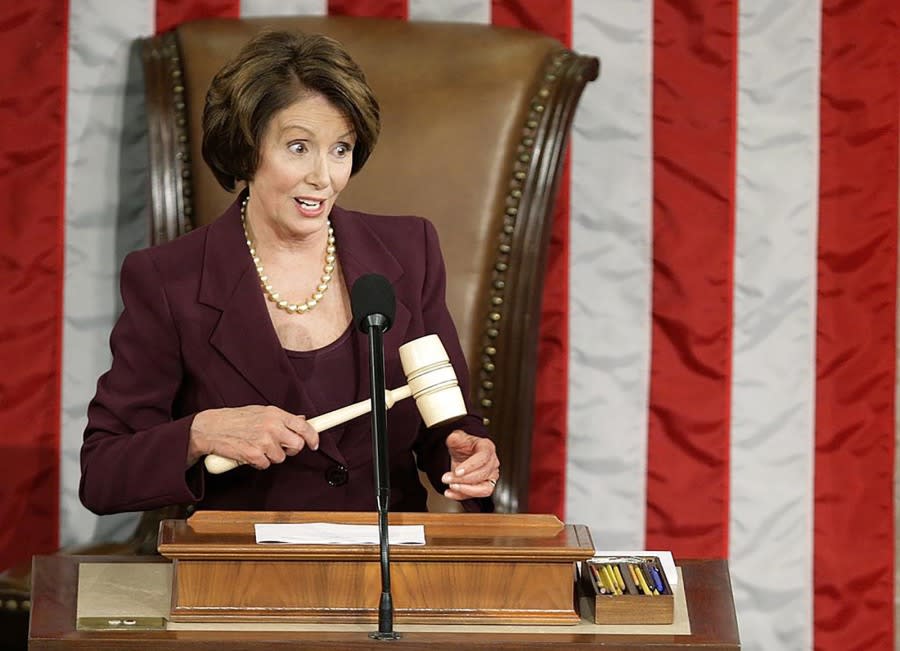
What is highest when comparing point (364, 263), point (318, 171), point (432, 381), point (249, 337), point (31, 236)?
point (31, 236)

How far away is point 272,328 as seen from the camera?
7.85 ft

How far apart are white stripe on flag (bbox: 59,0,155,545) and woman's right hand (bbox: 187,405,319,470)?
1.07 meters

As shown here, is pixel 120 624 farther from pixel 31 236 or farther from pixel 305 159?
pixel 31 236

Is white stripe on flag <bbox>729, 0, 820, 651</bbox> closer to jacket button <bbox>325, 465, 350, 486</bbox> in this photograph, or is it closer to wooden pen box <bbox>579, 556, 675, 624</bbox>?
jacket button <bbox>325, 465, 350, 486</bbox>

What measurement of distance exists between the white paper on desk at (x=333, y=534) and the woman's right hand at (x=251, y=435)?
14cm

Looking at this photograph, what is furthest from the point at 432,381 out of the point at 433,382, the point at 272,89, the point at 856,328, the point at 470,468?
the point at 856,328

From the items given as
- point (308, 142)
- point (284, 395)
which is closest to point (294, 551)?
point (284, 395)

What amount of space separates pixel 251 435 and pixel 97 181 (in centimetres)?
125

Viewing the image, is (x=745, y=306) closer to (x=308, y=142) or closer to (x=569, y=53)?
(x=569, y=53)

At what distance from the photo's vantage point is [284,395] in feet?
7.86

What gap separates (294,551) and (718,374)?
1.59m

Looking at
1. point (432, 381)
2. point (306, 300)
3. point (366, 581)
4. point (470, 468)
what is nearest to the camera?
point (366, 581)

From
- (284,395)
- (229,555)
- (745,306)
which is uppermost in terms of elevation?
(745,306)

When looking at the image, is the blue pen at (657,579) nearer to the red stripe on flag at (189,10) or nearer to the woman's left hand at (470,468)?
the woman's left hand at (470,468)
